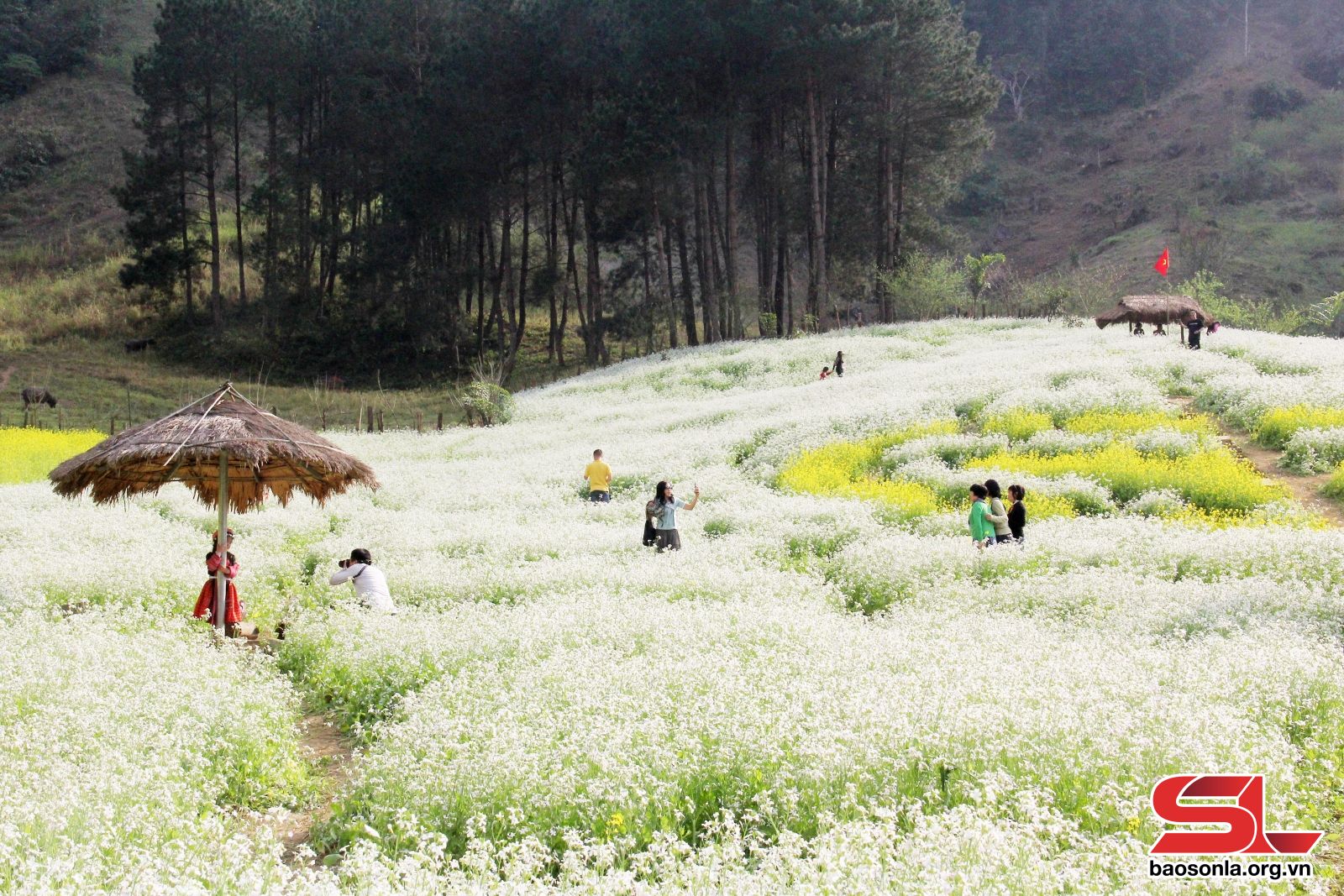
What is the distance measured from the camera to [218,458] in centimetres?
1578

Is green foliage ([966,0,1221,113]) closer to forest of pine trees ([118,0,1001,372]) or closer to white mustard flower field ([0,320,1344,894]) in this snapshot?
forest of pine trees ([118,0,1001,372])

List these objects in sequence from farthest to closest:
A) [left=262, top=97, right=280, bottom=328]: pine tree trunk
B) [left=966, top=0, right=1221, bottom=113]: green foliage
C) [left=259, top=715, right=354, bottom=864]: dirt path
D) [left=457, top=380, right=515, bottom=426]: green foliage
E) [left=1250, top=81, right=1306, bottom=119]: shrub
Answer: [left=966, top=0, right=1221, bottom=113]: green foliage
[left=1250, top=81, right=1306, bottom=119]: shrub
[left=262, top=97, right=280, bottom=328]: pine tree trunk
[left=457, top=380, right=515, bottom=426]: green foliage
[left=259, top=715, right=354, bottom=864]: dirt path

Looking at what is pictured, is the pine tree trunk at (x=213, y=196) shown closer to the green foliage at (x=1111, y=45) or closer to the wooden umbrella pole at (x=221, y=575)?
the wooden umbrella pole at (x=221, y=575)

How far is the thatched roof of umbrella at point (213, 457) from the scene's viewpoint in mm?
14477

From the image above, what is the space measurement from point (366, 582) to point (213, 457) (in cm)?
295

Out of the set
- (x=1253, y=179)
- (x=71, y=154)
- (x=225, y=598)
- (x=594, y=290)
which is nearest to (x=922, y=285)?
(x=594, y=290)

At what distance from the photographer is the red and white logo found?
21.9 ft

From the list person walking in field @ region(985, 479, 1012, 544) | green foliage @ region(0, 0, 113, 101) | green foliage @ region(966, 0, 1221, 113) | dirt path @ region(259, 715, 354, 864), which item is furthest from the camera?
green foliage @ region(966, 0, 1221, 113)

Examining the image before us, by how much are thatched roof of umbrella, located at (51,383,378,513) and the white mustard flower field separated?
1397 millimetres

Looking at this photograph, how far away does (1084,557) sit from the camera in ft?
52.0

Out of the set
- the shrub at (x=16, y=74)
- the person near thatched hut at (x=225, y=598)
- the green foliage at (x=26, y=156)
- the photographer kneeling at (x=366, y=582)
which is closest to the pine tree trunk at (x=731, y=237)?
the photographer kneeling at (x=366, y=582)

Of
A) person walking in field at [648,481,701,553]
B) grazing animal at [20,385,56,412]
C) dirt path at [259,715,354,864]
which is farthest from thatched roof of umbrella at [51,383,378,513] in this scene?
grazing animal at [20,385,56,412]

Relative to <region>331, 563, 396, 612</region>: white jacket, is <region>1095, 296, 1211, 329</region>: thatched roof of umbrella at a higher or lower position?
higher

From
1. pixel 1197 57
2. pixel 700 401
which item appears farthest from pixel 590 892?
pixel 1197 57
